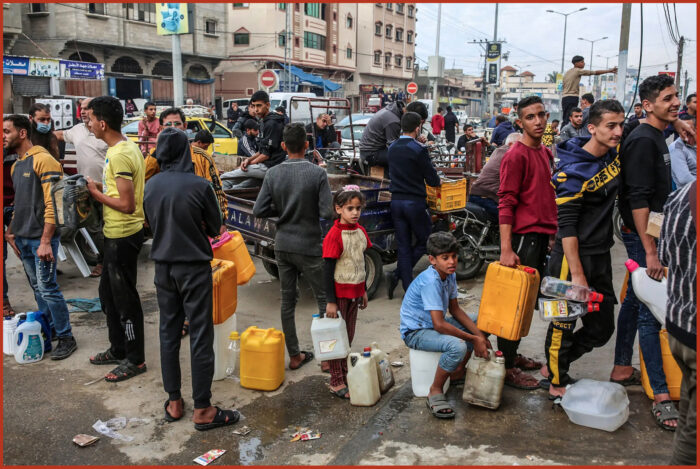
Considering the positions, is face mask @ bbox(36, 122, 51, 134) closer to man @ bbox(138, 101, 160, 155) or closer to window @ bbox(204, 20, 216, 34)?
man @ bbox(138, 101, 160, 155)

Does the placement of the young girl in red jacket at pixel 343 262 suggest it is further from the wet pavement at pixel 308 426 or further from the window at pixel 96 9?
the window at pixel 96 9

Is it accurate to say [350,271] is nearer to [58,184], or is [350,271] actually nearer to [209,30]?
[58,184]

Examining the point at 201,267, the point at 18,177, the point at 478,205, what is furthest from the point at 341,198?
the point at 478,205

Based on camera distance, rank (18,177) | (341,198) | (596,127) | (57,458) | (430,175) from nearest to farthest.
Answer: (57,458) < (596,127) < (341,198) < (18,177) < (430,175)

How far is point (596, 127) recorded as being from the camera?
13.3ft

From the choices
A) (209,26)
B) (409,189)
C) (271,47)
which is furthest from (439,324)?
(271,47)

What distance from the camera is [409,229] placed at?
6715 millimetres

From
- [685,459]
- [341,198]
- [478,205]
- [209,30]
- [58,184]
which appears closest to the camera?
[685,459]

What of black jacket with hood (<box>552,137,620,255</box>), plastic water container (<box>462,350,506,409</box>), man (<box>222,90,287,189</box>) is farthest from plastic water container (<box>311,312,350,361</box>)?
man (<box>222,90,287,189</box>)

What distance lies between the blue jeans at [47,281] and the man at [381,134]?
13.9 feet

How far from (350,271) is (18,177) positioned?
299cm

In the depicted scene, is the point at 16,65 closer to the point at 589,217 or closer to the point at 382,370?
the point at 382,370

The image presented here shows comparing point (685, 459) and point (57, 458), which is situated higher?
point (685, 459)

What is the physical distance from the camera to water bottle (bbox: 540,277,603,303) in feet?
13.2
